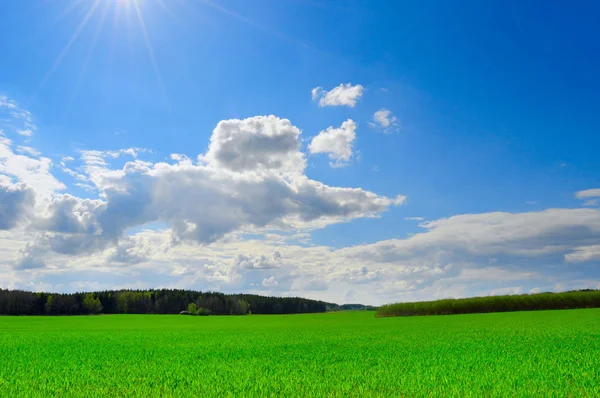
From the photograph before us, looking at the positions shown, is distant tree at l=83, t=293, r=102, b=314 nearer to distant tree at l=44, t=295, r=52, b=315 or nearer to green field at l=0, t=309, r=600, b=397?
distant tree at l=44, t=295, r=52, b=315

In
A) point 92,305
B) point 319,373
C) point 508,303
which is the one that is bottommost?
point 92,305

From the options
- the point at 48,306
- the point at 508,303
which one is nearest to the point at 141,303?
the point at 48,306

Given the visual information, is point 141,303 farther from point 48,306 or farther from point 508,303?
point 508,303

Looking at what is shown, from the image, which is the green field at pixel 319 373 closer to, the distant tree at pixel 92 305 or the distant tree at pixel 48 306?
the distant tree at pixel 48 306

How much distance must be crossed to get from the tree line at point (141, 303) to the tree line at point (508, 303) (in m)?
88.5

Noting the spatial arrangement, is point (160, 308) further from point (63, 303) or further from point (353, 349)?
point (353, 349)

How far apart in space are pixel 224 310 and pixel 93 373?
159 meters

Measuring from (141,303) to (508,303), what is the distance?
125 m

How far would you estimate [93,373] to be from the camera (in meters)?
10.9

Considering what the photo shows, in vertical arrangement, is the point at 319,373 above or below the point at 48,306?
above

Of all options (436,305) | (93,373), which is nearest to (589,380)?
(93,373)

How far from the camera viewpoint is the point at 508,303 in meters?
71.9

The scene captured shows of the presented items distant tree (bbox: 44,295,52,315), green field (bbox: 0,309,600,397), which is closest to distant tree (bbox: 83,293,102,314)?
distant tree (bbox: 44,295,52,315)

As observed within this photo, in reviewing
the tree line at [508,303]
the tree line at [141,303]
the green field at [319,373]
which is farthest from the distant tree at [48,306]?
the green field at [319,373]
